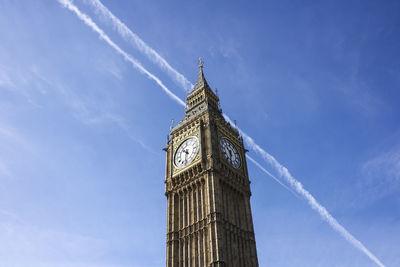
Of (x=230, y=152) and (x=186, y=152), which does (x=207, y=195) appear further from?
(x=230, y=152)

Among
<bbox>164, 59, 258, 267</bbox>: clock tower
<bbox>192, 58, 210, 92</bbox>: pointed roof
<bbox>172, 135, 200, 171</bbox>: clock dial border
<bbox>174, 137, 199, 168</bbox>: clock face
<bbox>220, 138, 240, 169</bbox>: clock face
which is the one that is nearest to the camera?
<bbox>164, 59, 258, 267</bbox>: clock tower

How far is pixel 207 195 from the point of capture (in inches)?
2181

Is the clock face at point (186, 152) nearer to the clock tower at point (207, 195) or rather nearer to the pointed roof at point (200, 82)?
the clock tower at point (207, 195)

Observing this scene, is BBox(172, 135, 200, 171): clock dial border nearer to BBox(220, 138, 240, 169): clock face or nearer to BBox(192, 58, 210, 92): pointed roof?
BBox(220, 138, 240, 169): clock face

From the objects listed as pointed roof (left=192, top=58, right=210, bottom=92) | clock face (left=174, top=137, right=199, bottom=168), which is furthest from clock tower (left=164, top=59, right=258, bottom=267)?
pointed roof (left=192, top=58, right=210, bottom=92)

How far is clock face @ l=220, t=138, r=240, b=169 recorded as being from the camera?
63.7 m

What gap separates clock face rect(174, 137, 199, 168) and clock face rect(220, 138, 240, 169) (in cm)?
447

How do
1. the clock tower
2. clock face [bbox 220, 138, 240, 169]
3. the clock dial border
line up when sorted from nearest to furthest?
1. the clock tower
2. the clock dial border
3. clock face [bbox 220, 138, 240, 169]

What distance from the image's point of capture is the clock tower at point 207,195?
A: 5241 cm

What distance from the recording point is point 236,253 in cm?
5338

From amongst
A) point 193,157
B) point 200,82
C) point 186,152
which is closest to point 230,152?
point 193,157

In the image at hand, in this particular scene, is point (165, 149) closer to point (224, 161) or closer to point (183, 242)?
point (224, 161)

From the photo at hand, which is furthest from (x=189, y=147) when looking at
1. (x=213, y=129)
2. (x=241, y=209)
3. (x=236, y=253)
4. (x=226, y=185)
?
(x=236, y=253)

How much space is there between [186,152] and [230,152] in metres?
7.45
